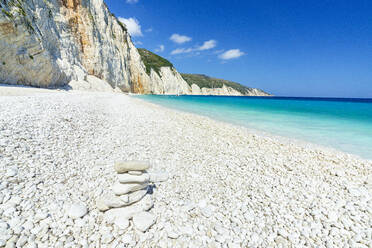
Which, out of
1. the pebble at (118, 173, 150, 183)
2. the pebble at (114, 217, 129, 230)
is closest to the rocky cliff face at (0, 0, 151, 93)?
the pebble at (118, 173, 150, 183)

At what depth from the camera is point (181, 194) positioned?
3609 mm

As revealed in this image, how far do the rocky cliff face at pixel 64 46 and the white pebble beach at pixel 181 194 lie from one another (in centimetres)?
2072

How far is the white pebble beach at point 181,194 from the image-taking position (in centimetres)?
246

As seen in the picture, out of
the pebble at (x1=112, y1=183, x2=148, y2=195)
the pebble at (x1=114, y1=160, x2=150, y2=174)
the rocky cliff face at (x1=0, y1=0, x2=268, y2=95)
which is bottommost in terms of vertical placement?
the pebble at (x1=112, y1=183, x2=148, y2=195)

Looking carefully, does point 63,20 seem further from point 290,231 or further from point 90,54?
point 290,231

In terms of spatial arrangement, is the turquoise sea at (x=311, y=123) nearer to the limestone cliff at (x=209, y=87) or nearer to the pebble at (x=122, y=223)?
the pebble at (x=122, y=223)

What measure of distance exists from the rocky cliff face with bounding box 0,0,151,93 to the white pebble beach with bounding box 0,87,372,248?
20.7m

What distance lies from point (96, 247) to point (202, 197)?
210cm

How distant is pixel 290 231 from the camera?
282cm

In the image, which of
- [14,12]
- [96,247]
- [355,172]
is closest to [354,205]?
[355,172]

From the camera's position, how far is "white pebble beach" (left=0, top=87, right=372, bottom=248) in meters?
2.46

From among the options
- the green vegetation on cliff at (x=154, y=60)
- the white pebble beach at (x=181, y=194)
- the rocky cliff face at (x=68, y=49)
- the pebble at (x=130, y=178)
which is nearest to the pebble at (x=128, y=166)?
the pebble at (x=130, y=178)

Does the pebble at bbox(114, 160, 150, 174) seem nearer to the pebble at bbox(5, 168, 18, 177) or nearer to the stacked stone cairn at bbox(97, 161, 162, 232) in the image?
the stacked stone cairn at bbox(97, 161, 162, 232)

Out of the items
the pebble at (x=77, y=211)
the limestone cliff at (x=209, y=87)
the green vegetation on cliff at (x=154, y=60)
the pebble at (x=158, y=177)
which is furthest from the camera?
the limestone cliff at (x=209, y=87)
